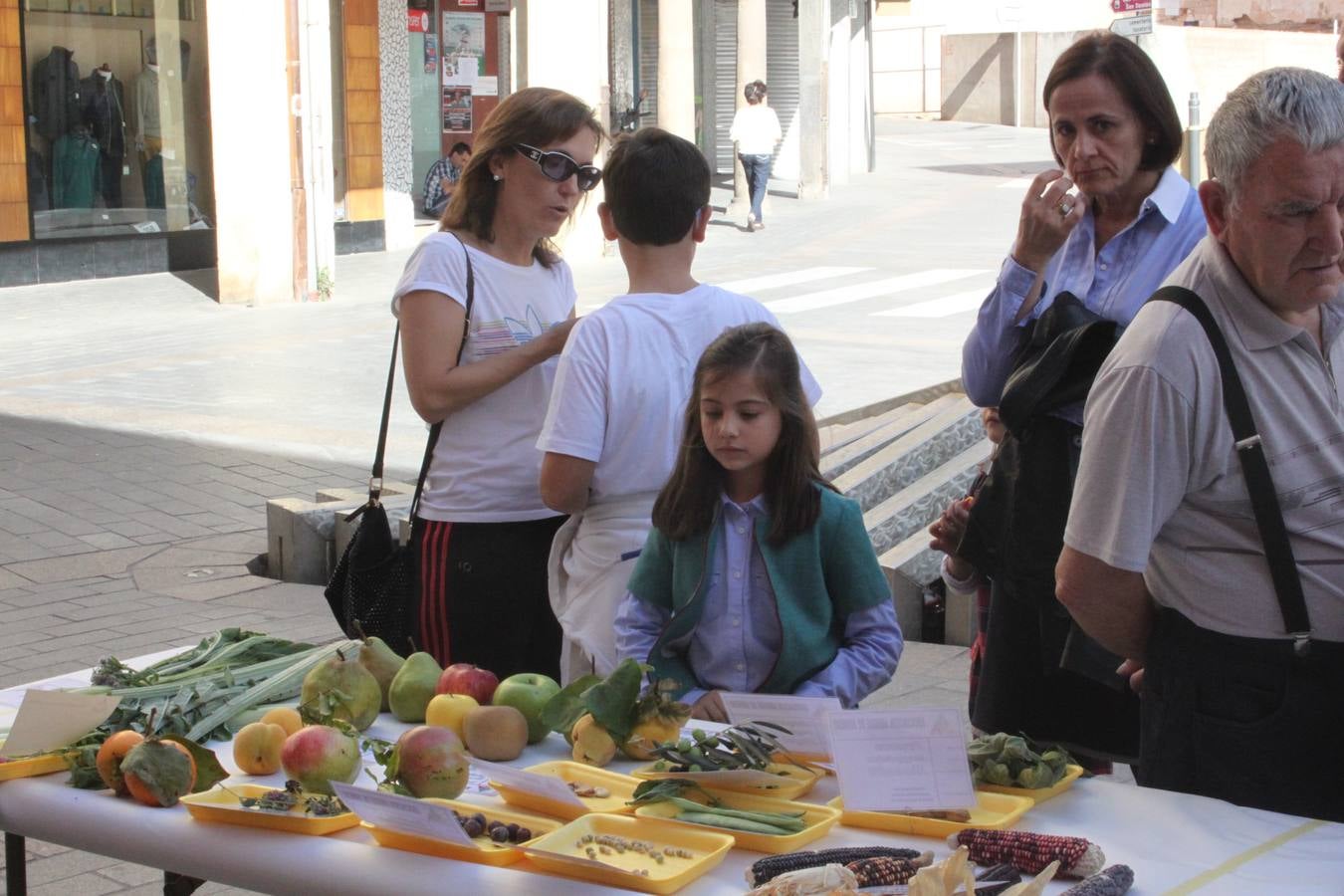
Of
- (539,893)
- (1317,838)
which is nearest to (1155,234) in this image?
(1317,838)

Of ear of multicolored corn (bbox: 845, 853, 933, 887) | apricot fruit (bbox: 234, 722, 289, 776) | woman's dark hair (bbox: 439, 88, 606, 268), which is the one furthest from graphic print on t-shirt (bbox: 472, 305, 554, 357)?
ear of multicolored corn (bbox: 845, 853, 933, 887)

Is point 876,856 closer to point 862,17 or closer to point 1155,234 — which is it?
point 1155,234

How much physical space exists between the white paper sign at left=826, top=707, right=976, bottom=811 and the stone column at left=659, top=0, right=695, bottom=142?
20502 mm

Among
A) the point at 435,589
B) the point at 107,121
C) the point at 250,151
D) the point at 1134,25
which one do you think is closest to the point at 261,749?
the point at 435,589

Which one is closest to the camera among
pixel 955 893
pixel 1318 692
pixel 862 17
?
pixel 955 893

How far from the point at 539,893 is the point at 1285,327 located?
54.0 inches

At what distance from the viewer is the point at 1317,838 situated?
7.94 ft

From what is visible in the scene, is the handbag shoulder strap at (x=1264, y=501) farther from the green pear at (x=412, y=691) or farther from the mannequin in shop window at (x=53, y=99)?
the mannequin in shop window at (x=53, y=99)

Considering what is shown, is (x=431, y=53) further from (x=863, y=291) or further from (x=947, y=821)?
(x=947, y=821)

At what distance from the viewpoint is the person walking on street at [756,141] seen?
21891 millimetres

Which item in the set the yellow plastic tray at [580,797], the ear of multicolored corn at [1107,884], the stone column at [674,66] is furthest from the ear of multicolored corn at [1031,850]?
the stone column at [674,66]

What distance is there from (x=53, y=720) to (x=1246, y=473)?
1968mm

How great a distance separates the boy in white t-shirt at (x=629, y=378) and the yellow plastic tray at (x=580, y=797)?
2.46ft

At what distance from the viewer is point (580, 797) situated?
2.62 metres
